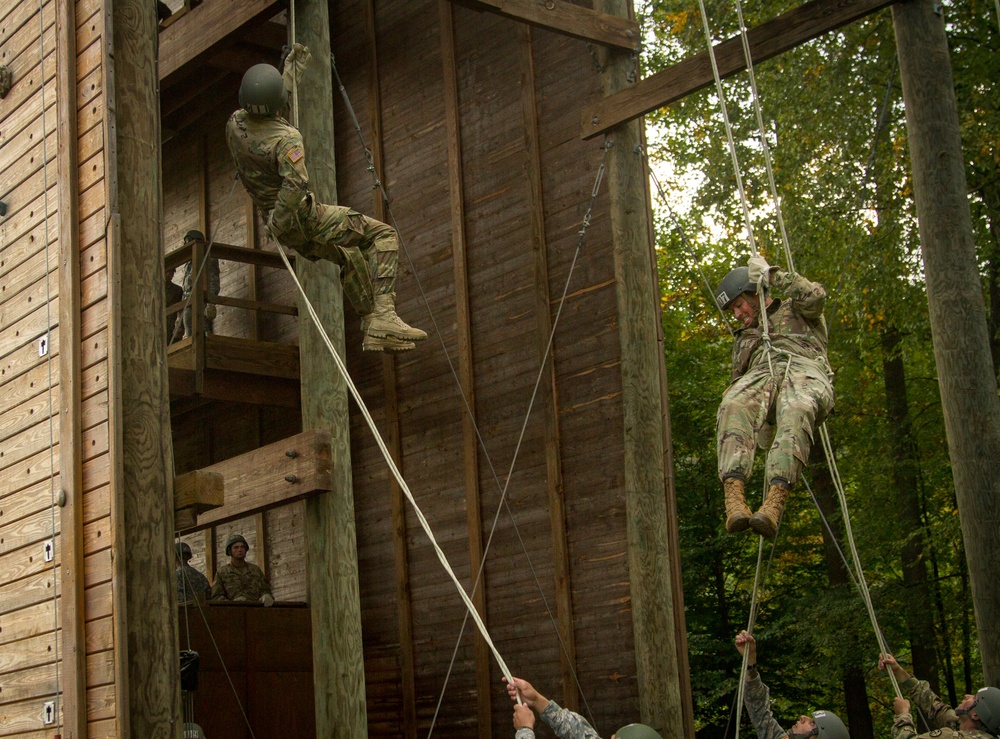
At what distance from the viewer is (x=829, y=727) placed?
755cm

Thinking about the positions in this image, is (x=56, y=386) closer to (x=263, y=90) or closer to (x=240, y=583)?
(x=263, y=90)

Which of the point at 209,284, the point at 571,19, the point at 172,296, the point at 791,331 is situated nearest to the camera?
the point at 791,331

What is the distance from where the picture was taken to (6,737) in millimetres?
7281

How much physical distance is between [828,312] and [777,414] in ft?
32.0

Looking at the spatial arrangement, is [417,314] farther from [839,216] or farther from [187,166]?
[839,216]

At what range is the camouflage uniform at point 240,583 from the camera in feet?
39.9

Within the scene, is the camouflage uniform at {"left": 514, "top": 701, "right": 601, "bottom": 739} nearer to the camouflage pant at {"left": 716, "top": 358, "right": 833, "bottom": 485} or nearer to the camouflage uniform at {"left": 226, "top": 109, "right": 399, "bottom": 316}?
the camouflage pant at {"left": 716, "top": 358, "right": 833, "bottom": 485}

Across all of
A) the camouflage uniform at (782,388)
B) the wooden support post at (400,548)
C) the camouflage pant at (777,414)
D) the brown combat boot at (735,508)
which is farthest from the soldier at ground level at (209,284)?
the brown combat boot at (735,508)

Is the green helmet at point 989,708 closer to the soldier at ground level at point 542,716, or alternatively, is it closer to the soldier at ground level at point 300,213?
the soldier at ground level at point 542,716

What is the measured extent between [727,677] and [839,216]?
6324 mm

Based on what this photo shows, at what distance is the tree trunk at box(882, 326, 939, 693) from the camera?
57.8ft

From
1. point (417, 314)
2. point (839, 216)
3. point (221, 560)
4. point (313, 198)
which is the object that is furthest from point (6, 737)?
point (839, 216)

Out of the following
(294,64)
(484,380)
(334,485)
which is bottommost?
(334,485)

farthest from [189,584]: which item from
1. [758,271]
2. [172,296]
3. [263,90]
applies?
[758,271]
